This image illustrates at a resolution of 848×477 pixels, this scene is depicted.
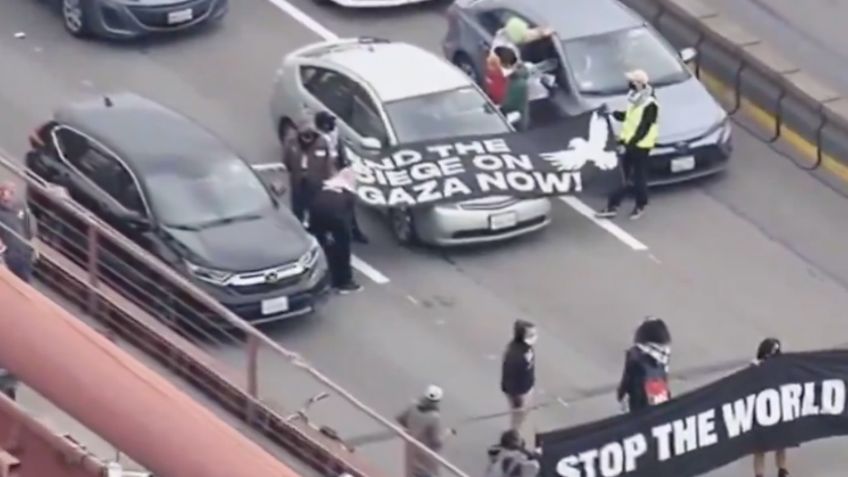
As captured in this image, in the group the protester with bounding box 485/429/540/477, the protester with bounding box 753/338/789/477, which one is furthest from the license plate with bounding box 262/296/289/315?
the protester with bounding box 753/338/789/477

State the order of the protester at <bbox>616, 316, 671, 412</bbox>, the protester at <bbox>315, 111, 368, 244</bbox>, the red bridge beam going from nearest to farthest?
1. the red bridge beam
2. the protester at <bbox>616, 316, 671, 412</bbox>
3. the protester at <bbox>315, 111, 368, 244</bbox>

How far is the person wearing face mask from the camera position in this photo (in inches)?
690

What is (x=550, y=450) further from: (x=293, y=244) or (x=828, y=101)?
(x=828, y=101)

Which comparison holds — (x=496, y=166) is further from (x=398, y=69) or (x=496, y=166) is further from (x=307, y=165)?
(x=307, y=165)

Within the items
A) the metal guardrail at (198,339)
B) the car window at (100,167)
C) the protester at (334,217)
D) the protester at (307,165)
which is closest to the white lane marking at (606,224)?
the protester at (334,217)

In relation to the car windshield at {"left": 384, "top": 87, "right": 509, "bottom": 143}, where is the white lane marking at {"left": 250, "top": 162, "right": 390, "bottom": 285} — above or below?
below

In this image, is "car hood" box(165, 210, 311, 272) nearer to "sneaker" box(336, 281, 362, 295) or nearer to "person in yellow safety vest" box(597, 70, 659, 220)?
"sneaker" box(336, 281, 362, 295)

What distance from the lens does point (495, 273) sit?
21.3 meters

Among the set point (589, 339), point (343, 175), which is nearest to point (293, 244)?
point (343, 175)

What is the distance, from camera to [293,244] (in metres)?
19.5

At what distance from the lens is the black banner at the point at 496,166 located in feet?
69.0

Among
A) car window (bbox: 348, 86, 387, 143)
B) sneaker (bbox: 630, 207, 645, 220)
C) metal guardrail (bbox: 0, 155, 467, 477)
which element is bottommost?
sneaker (bbox: 630, 207, 645, 220)

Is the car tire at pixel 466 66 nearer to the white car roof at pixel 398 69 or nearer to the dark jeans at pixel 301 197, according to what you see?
the white car roof at pixel 398 69

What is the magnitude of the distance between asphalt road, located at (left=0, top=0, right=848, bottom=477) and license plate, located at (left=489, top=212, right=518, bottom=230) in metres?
0.31
